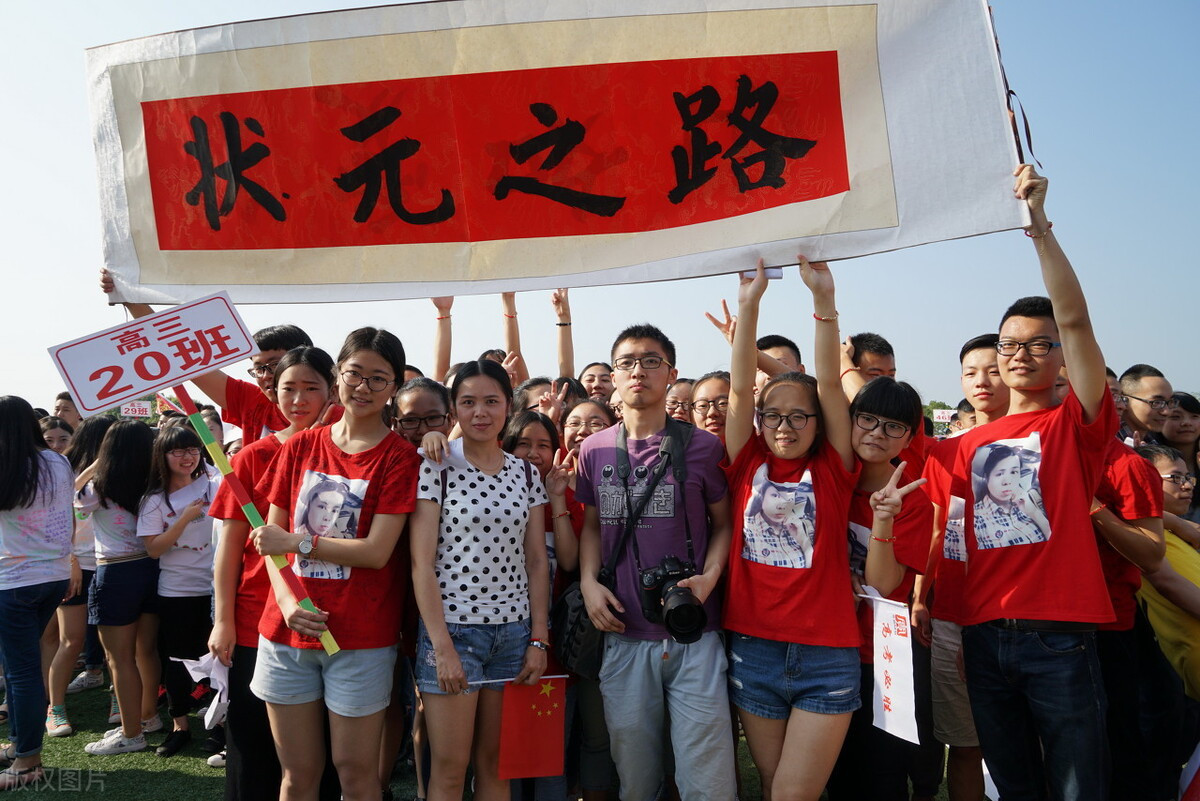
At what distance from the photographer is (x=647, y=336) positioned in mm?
3371

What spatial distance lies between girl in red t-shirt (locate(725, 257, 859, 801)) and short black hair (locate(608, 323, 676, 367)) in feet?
1.27

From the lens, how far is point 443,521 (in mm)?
3064

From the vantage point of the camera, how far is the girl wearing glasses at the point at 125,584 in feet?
15.7

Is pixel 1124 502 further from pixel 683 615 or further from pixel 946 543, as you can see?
pixel 683 615

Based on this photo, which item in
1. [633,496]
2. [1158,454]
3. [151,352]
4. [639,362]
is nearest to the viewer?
[151,352]

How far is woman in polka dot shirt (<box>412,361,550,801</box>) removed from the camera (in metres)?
2.93

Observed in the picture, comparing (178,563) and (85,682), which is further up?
(178,563)

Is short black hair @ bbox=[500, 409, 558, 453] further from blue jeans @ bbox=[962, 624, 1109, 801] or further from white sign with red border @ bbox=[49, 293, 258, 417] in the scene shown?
blue jeans @ bbox=[962, 624, 1109, 801]

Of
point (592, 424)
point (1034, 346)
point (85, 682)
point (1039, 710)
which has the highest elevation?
point (1034, 346)

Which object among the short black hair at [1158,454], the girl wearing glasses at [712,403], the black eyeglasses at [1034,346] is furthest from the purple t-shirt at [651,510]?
the short black hair at [1158,454]

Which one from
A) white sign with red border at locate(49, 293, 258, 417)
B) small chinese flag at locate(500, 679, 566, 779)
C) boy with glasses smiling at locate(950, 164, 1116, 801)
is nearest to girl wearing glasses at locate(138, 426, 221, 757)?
white sign with red border at locate(49, 293, 258, 417)

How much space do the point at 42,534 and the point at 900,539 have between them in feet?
15.2

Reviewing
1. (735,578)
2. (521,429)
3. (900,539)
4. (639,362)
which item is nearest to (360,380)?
(521,429)

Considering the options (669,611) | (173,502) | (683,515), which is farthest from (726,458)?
(173,502)
